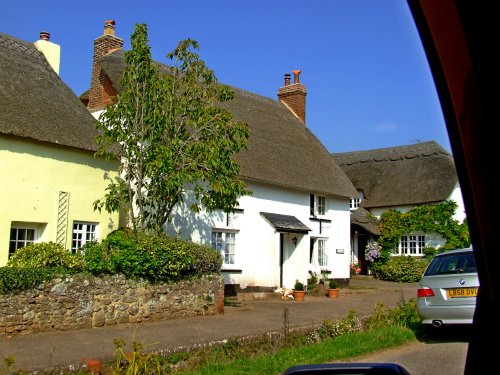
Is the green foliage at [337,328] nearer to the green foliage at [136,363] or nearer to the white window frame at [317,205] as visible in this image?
the green foliage at [136,363]

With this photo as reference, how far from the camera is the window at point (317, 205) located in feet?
77.3

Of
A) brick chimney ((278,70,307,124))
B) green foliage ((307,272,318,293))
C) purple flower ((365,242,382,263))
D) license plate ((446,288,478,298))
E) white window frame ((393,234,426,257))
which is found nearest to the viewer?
license plate ((446,288,478,298))

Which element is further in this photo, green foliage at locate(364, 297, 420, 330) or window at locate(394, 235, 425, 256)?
window at locate(394, 235, 425, 256)

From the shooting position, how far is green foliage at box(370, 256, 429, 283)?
97.2ft

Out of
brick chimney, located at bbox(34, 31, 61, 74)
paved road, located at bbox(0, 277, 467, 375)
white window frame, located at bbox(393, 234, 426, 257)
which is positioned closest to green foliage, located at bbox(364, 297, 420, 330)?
paved road, located at bbox(0, 277, 467, 375)

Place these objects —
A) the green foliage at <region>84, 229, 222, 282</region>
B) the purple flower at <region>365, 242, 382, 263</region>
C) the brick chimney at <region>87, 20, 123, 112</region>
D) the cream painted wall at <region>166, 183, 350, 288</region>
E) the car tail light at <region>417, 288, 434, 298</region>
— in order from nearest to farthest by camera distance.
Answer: the car tail light at <region>417, 288, 434, 298</region> → the green foliage at <region>84, 229, 222, 282</region> → the cream painted wall at <region>166, 183, 350, 288</region> → the brick chimney at <region>87, 20, 123, 112</region> → the purple flower at <region>365, 242, 382, 263</region>

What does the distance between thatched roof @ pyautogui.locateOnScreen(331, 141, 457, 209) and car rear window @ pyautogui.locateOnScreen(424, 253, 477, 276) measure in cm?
1769

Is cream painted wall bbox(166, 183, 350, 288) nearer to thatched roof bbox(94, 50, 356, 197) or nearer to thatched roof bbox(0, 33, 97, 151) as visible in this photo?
thatched roof bbox(94, 50, 356, 197)

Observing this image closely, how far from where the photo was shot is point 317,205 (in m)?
23.9

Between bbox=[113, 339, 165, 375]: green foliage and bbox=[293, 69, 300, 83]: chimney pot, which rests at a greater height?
bbox=[293, 69, 300, 83]: chimney pot

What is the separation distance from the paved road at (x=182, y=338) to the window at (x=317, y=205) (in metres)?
6.51

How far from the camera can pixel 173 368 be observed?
8.52 meters

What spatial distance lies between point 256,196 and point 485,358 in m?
18.7

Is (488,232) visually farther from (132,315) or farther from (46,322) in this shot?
(132,315)
